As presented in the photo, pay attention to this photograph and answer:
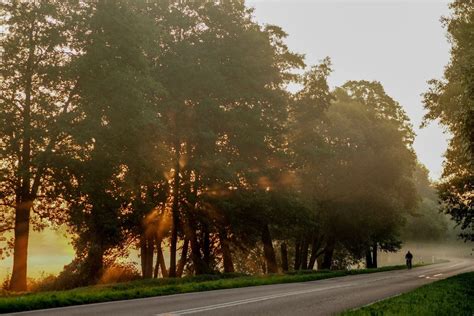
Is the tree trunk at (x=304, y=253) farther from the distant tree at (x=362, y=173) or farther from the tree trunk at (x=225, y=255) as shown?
the tree trunk at (x=225, y=255)

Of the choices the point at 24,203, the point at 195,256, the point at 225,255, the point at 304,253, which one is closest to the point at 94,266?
the point at 24,203

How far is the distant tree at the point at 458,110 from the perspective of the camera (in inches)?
698

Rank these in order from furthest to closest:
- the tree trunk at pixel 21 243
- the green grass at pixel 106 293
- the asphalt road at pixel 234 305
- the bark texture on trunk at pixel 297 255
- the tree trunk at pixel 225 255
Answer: the bark texture on trunk at pixel 297 255
the tree trunk at pixel 225 255
the tree trunk at pixel 21 243
the green grass at pixel 106 293
the asphalt road at pixel 234 305

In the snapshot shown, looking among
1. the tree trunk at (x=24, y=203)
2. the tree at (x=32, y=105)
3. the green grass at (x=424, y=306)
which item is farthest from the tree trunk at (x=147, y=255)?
the green grass at (x=424, y=306)

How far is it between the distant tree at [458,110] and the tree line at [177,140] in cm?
856

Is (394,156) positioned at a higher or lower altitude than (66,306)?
higher

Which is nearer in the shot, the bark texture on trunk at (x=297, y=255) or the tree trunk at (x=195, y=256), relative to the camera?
the tree trunk at (x=195, y=256)

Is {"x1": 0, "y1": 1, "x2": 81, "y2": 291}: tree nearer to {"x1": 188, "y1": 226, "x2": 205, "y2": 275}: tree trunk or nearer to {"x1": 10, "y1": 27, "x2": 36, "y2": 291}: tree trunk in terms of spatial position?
{"x1": 10, "y1": 27, "x2": 36, "y2": 291}: tree trunk

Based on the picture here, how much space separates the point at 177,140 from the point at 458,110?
607 inches

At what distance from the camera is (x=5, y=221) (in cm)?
2323

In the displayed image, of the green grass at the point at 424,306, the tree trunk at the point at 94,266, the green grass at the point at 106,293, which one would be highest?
the tree trunk at the point at 94,266

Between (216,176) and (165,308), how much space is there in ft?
53.0

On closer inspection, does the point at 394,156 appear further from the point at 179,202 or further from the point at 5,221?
the point at 5,221

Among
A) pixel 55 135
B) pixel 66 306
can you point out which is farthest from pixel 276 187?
pixel 66 306
